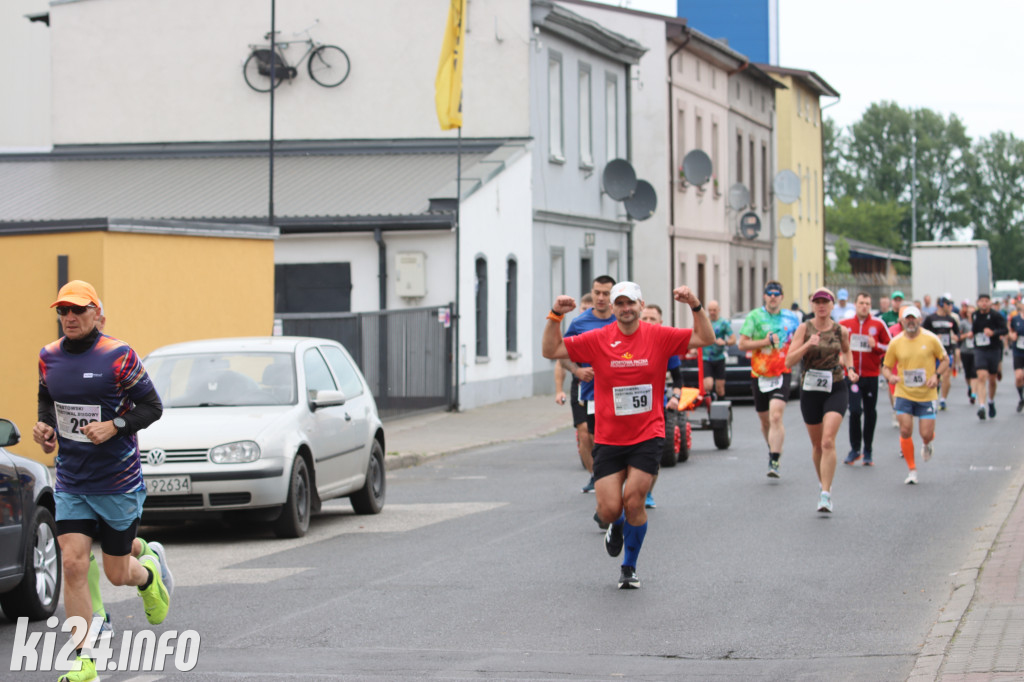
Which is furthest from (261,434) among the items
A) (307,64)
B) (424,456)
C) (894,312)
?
(307,64)

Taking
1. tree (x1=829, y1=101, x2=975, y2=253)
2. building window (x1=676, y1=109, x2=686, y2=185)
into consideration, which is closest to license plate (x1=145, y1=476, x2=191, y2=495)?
building window (x1=676, y1=109, x2=686, y2=185)

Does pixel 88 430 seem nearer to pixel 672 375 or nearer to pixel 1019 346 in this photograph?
pixel 672 375

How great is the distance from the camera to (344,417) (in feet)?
44.5

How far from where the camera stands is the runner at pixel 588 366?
12.6 meters

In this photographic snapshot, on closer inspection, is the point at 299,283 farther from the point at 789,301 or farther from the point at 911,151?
the point at 911,151

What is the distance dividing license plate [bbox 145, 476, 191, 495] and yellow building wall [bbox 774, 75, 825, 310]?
4929 cm

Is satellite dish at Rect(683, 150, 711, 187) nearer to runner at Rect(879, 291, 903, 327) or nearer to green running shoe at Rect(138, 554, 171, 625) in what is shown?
runner at Rect(879, 291, 903, 327)

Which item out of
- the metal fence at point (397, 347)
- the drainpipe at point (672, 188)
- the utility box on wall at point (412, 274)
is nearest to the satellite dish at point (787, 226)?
the drainpipe at point (672, 188)

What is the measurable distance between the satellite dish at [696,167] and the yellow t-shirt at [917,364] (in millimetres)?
27733

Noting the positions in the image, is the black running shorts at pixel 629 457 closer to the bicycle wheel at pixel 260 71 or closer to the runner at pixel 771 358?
the runner at pixel 771 358

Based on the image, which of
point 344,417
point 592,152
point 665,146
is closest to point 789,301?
point 665,146

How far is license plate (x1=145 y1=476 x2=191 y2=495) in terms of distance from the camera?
1188 cm

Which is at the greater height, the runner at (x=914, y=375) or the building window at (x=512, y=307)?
the building window at (x=512, y=307)

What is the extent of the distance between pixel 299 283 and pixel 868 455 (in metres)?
13.8
